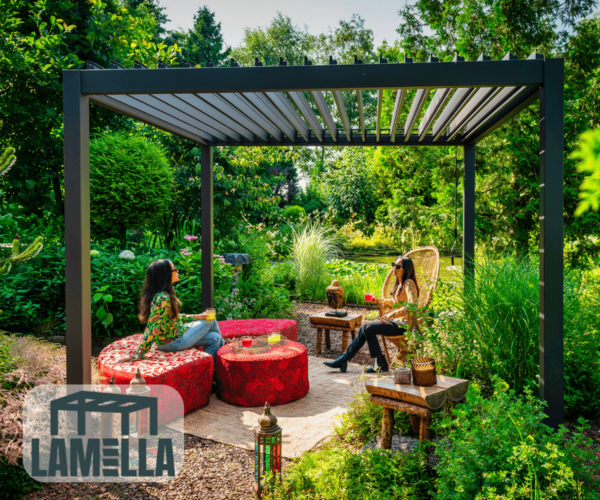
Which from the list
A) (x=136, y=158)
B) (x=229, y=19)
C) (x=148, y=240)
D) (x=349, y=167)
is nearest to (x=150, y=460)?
(x=136, y=158)

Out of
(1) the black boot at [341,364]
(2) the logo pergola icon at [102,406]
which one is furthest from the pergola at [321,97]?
(1) the black boot at [341,364]

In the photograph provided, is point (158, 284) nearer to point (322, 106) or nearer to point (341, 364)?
point (322, 106)

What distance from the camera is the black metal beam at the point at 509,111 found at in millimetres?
3074

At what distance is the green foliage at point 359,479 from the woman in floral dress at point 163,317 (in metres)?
1.75

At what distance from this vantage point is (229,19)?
2030 cm

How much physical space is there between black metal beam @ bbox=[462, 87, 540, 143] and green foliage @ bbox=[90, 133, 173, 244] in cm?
424

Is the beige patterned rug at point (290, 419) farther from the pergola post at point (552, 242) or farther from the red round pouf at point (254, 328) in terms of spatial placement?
the pergola post at point (552, 242)

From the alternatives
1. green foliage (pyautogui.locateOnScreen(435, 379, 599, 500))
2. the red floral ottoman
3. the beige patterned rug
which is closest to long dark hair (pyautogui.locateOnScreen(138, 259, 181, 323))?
the red floral ottoman

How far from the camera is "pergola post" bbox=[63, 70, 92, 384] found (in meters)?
2.90

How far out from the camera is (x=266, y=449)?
7.65 ft

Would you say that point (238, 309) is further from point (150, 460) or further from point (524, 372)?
point (524, 372)

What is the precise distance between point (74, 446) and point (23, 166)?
17.4 ft

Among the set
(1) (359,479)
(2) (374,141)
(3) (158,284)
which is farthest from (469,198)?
(1) (359,479)

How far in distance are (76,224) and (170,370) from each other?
4.22 feet
